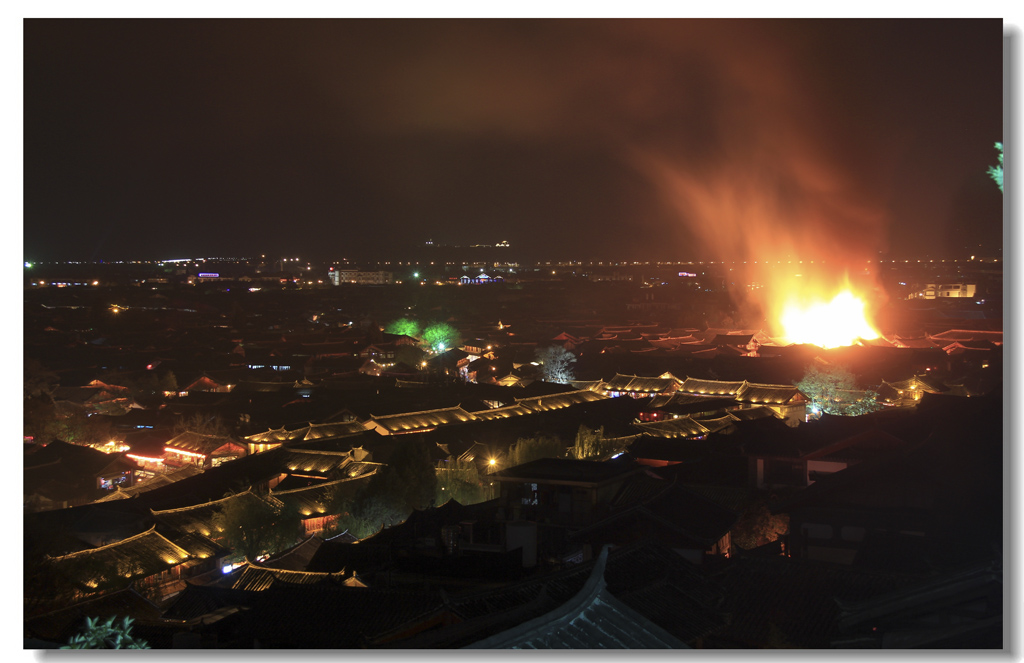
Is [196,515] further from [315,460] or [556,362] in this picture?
[556,362]

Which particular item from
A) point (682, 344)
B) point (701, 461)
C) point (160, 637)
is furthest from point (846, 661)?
point (682, 344)

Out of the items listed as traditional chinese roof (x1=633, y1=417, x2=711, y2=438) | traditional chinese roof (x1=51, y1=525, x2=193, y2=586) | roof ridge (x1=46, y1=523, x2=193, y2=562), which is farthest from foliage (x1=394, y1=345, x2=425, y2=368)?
traditional chinese roof (x1=51, y1=525, x2=193, y2=586)

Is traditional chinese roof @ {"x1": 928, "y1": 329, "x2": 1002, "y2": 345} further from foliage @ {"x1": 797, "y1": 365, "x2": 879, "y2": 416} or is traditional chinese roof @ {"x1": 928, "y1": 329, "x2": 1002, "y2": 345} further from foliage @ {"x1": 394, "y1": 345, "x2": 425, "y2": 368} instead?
foliage @ {"x1": 394, "y1": 345, "x2": 425, "y2": 368}

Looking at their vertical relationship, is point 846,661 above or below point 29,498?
above

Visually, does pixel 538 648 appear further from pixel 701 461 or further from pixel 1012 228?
pixel 701 461

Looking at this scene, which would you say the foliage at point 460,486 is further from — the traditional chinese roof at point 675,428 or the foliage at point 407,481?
the traditional chinese roof at point 675,428

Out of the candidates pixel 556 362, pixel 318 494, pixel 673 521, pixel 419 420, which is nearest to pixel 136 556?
pixel 318 494
